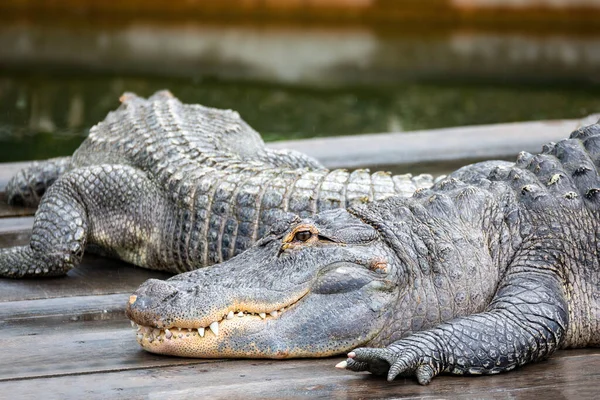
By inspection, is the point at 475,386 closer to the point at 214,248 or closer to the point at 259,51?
the point at 214,248

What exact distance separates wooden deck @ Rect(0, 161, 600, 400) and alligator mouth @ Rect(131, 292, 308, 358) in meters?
0.03

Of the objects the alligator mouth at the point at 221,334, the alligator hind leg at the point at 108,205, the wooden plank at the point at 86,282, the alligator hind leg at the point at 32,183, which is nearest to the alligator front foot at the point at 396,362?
the alligator mouth at the point at 221,334

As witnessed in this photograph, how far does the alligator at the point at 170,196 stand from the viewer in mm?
4371

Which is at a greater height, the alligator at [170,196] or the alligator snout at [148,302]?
the alligator at [170,196]

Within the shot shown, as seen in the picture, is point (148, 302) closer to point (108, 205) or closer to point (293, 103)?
point (108, 205)

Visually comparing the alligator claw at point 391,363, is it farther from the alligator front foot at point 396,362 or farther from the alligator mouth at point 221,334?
the alligator mouth at point 221,334

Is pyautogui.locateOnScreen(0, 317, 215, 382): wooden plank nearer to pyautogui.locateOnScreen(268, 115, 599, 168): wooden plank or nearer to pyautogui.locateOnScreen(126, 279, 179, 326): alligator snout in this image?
pyautogui.locateOnScreen(126, 279, 179, 326): alligator snout

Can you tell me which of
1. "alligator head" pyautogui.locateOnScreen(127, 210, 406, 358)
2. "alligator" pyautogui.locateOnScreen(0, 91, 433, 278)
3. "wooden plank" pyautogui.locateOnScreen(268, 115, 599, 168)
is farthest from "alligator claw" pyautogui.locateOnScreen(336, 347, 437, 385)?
"wooden plank" pyautogui.locateOnScreen(268, 115, 599, 168)

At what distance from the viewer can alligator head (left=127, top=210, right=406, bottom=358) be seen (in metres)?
3.21

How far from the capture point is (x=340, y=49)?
16.2m

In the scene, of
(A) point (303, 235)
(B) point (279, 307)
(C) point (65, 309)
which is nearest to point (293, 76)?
(C) point (65, 309)

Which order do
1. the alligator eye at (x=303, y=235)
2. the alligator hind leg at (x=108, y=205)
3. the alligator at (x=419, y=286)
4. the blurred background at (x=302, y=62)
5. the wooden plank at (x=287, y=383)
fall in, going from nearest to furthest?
the wooden plank at (x=287, y=383), the alligator at (x=419, y=286), the alligator eye at (x=303, y=235), the alligator hind leg at (x=108, y=205), the blurred background at (x=302, y=62)

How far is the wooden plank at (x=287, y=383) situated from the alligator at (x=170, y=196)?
1.23 metres

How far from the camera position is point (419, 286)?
3.36 metres
